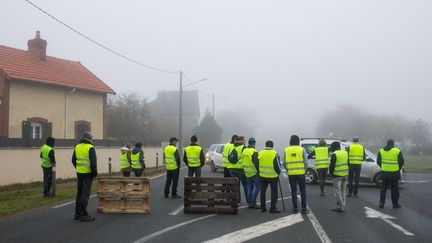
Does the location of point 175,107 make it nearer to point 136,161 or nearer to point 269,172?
point 136,161

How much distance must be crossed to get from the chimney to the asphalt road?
18.8 metres

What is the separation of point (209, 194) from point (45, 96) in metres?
17.9

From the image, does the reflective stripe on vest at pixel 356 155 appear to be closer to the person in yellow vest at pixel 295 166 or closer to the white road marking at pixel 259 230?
the person in yellow vest at pixel 295 166

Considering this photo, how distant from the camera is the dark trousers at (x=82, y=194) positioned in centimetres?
1049

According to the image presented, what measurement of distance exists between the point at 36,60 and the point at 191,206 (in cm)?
2078

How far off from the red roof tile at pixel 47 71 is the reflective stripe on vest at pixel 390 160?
18.5 metres

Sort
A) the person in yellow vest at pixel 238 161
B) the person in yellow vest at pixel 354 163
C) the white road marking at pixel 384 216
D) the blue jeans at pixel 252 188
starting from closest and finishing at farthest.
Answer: the white road marking at pixel 384 216
the blue jeans at pixel 252 188
the person in yellow vest at pixel 238 161
the person in yellow vest at pixel 354 163

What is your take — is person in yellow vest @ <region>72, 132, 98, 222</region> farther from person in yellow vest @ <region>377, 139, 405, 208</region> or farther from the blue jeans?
person in yellow vest @ <region>377, 139, 405, 208</region>

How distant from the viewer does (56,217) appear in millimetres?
10984

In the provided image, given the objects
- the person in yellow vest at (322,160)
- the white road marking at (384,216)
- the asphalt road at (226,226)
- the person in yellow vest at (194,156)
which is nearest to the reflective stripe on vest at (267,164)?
the asphalt road at (226,226)

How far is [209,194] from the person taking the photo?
455 inches

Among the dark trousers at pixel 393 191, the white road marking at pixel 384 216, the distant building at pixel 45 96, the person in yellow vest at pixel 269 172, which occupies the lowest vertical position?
the white road marking at pixel 384 216

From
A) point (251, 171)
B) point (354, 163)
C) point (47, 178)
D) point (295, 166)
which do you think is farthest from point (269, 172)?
point (47, 178)

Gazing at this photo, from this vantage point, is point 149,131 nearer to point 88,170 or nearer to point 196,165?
point 196,165
